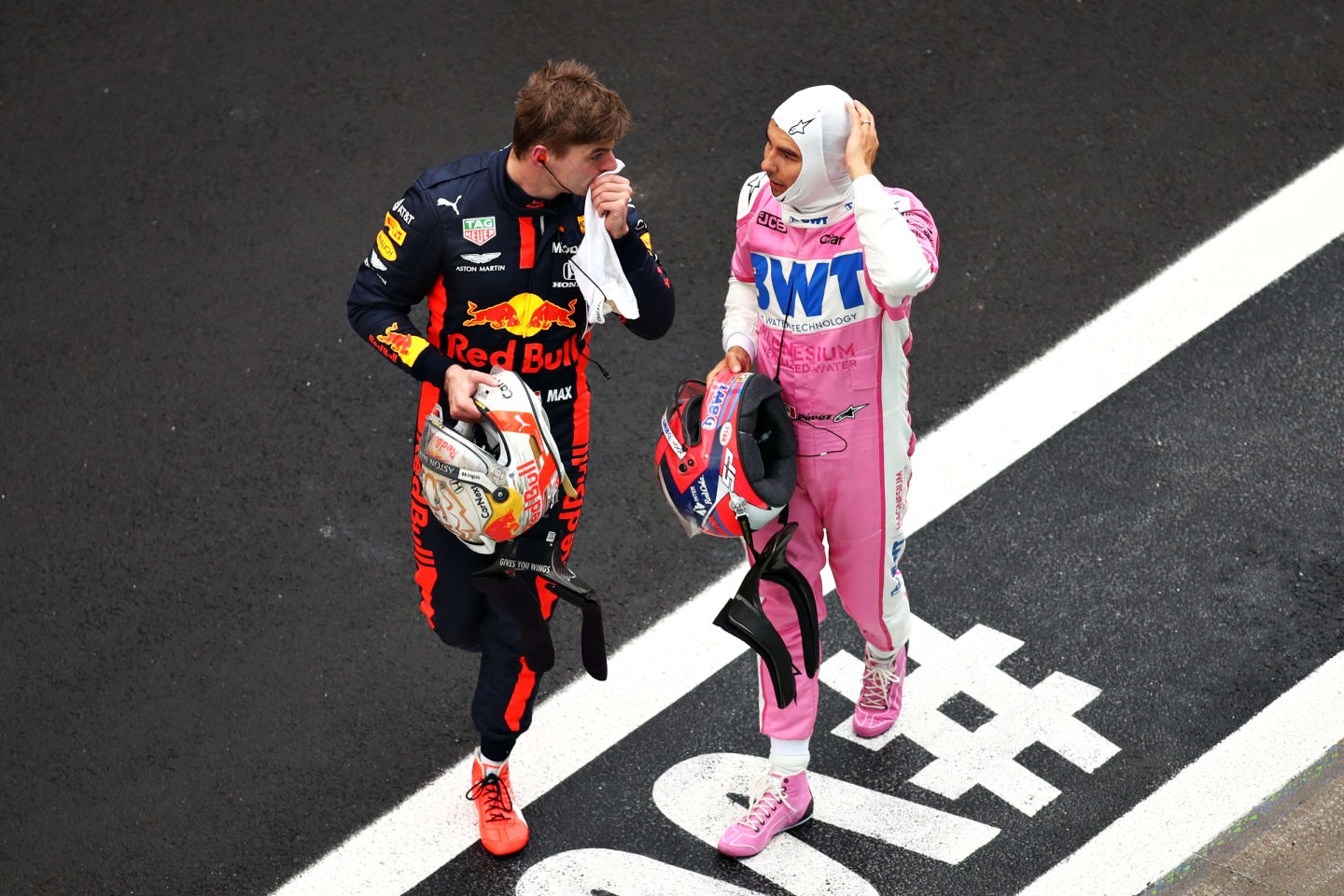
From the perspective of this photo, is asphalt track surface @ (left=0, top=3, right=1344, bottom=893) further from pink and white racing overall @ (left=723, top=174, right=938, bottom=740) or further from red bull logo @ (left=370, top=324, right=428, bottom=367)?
red bull logo @ (left=370, top=324, right=428, bottom=367)

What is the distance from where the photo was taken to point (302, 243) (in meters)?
6.87

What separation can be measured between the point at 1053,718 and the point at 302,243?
4.06 m

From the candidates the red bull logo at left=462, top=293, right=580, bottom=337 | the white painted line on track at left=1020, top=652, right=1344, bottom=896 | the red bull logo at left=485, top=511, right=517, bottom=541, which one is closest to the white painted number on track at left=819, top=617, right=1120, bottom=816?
the white painted line on track at left=1020, top=652, right=1344, bottom=896

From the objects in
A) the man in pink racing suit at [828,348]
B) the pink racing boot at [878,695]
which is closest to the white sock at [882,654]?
the pink racing boot at [878,695]

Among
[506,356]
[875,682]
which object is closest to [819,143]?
[506,356]

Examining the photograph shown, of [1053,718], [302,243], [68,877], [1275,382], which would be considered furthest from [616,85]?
[68,877]

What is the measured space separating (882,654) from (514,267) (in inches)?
69.5

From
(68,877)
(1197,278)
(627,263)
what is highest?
(627,263)

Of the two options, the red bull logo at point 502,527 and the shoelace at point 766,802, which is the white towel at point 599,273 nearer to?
the red bull logo at point 502,527

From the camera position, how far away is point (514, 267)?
4129mm

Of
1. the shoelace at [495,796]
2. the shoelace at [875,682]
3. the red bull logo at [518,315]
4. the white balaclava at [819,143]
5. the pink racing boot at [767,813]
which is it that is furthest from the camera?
the shoelace at [875,682]

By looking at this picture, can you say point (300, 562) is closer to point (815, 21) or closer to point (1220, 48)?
point (815, 21)

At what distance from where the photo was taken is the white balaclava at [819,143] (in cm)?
389

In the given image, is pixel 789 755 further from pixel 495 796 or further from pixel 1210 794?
pixel 1210 794
